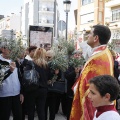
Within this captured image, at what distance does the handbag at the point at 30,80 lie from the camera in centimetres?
575

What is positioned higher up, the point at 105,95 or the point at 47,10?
the point at 47,10

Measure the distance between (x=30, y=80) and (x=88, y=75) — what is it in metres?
1.92

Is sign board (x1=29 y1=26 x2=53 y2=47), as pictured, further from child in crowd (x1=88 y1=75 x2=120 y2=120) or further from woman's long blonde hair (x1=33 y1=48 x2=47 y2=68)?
child in crowd (x1=88 y1=75 x2=120 y2=120)

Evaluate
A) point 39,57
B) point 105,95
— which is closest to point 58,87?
point 39,57

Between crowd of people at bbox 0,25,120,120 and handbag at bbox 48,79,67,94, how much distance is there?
0.08 meters

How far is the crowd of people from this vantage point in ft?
9.18

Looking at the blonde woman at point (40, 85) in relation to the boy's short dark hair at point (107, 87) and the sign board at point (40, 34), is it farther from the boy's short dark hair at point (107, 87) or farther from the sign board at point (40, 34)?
the sign board at point (40, 34)

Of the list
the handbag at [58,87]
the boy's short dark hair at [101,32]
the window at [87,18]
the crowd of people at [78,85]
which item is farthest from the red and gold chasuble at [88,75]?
the window at [87,18]

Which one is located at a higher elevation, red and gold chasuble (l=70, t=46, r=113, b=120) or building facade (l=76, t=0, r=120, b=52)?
building facade (l=76, t=0, r=120, b=52)

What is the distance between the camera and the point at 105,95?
2766mm

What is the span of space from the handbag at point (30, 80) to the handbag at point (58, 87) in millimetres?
929

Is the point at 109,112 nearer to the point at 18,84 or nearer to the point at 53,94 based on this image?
the point at 18,84

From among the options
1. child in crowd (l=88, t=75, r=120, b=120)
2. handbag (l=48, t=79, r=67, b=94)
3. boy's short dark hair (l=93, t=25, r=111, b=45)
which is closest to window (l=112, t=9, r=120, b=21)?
handbag (l=48, t=79, r=67, b=94)

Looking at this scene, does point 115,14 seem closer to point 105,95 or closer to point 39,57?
point 39,57
